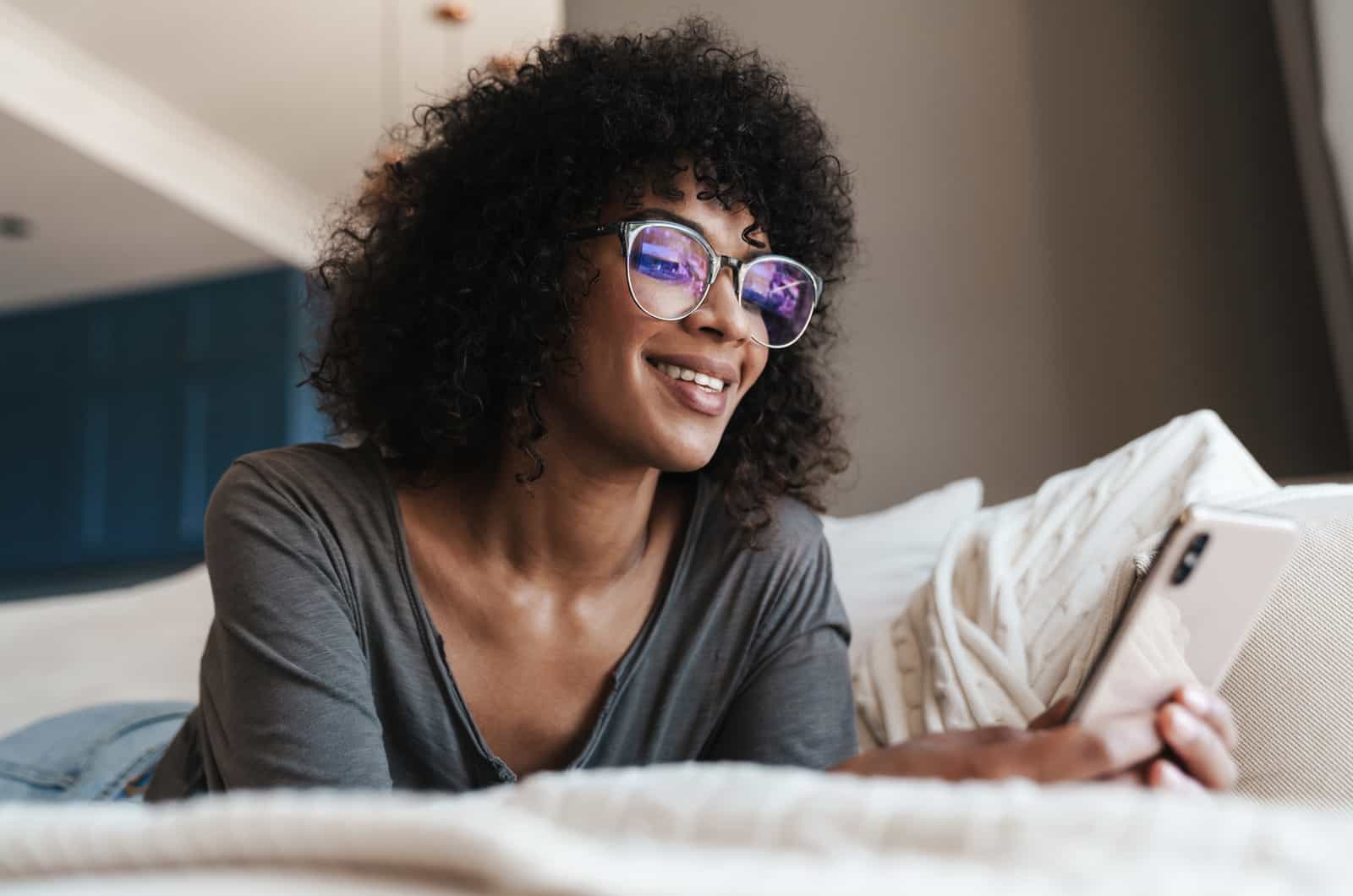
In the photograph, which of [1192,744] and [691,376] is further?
[691,376]

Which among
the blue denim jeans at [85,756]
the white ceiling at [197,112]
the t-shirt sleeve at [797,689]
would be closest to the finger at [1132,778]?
the t-shirt sleeve at [797,689]

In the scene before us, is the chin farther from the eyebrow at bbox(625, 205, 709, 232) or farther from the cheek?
the eyebrow at bbox(625, 205, 709, 232)

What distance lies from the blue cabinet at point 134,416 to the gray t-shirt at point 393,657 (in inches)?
185

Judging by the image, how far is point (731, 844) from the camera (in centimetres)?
34

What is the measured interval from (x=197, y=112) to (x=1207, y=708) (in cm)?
526

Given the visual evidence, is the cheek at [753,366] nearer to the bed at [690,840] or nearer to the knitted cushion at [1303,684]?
the knitted cushion at [1303,684]

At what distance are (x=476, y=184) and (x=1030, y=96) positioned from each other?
1.09 m

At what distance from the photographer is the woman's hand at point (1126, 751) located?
1.77ft

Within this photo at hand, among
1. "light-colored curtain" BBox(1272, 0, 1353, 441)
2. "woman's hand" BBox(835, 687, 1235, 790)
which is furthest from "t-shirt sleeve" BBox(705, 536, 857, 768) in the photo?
"light-colored curtain" BBox(1272, 0, 1353, 441)

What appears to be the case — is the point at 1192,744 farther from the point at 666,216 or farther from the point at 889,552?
the point at 889,552

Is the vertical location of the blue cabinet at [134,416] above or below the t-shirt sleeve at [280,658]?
above

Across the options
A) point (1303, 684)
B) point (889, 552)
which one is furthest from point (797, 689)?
point (1303, 684)

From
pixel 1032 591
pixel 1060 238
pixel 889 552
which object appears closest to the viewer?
pixel 1032 591

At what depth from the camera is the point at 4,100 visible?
411 cm
